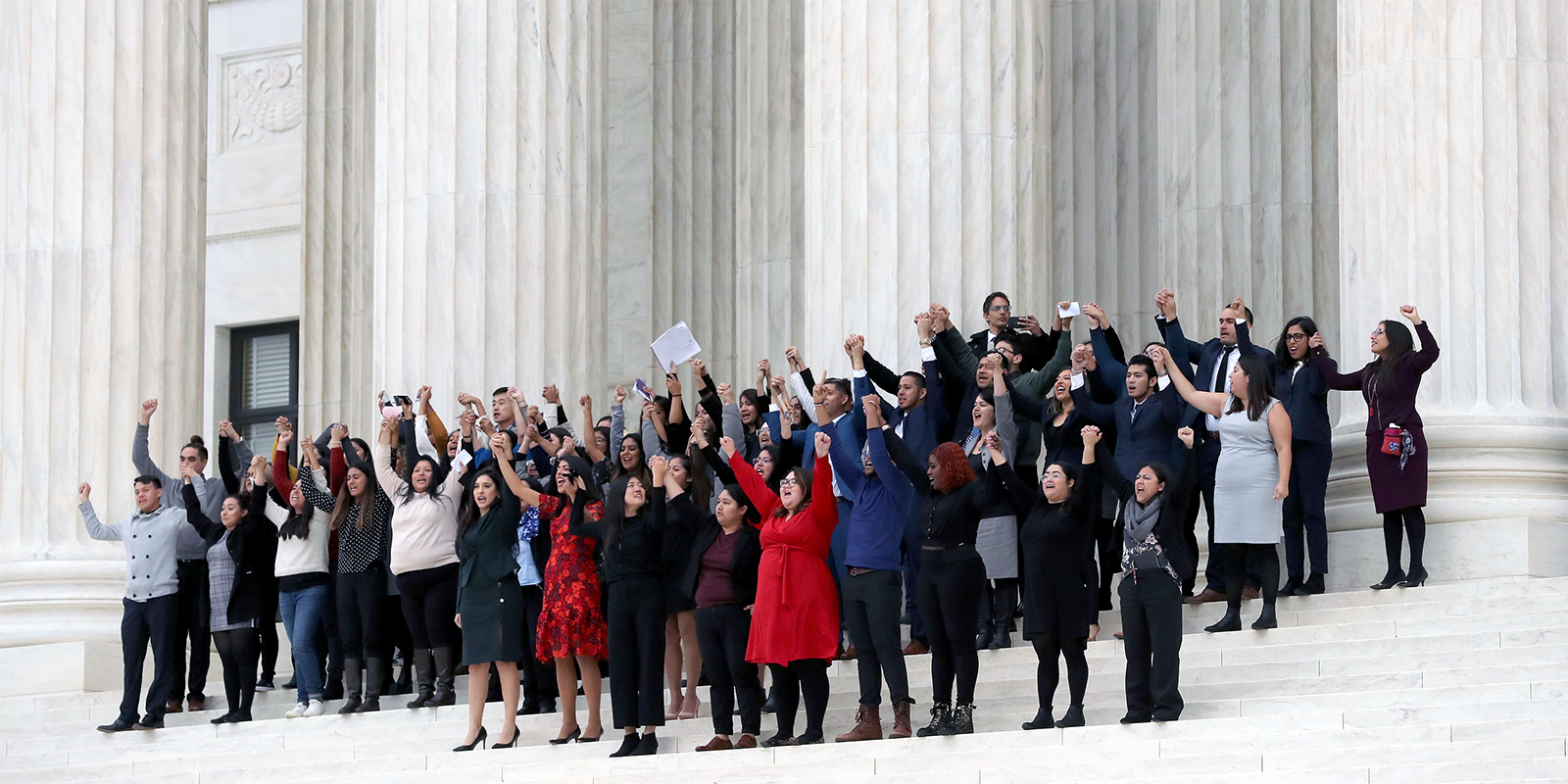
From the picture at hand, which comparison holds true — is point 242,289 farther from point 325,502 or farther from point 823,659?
point 823,659

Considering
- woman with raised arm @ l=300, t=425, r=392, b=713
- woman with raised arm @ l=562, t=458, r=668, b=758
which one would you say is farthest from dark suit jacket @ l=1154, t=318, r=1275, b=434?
woman with raised arm @ l=300, t=425, r=392, b=713

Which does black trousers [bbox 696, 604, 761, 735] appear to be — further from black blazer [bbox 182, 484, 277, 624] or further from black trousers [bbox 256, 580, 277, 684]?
black trousers [bbox 256, 580, 277, 684]

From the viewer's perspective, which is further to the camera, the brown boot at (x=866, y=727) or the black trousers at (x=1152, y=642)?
the brown boot at (x=866, y=727)

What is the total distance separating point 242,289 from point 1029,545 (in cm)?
1677

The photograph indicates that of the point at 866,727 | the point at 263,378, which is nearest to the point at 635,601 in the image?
the point at 866,727

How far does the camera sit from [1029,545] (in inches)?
585

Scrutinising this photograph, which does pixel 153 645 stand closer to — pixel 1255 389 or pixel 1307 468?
pixel 1255 389

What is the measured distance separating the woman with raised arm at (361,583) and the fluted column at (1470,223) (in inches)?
267

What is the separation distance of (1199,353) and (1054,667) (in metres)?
4.08

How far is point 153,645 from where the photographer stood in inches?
712

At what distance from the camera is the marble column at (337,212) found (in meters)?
27.2

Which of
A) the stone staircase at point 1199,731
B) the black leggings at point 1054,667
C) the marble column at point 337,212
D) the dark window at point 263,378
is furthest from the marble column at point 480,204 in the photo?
the dark window at point 263,378

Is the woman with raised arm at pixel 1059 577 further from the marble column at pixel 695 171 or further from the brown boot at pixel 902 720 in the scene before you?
the marble column at pixel 695 171

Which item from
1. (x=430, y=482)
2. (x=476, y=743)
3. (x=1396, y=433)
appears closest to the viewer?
(x=1396, y=433)
